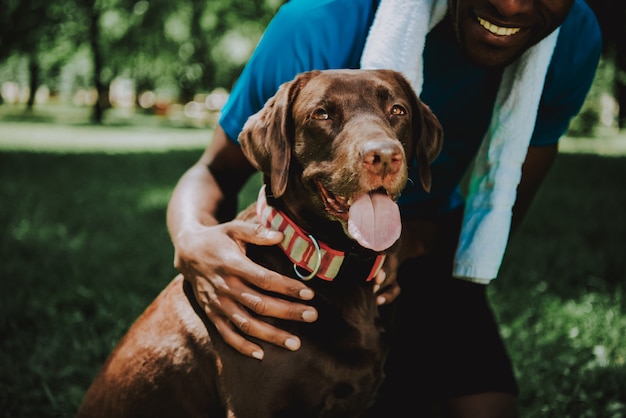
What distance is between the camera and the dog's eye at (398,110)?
7.70ft

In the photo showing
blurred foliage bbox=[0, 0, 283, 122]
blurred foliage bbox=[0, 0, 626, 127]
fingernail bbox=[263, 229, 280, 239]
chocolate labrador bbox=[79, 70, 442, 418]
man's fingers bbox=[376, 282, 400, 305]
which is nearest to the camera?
chocolate labrador bbox=[79, 70, 442, 418]

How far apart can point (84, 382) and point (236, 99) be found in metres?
1.78

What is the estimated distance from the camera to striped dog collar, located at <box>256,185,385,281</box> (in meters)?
2.21

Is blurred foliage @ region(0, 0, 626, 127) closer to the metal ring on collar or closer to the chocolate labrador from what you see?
the chocolate labrador

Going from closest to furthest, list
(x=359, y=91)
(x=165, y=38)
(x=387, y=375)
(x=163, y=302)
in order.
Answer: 1. (x=359, y=91)
2. (x=163, y=302)
3. (x=387, y=375)
4. (x=165, y=38)

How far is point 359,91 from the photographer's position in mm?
2289

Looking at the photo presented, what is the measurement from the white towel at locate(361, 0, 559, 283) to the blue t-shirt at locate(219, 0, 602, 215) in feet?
0.35

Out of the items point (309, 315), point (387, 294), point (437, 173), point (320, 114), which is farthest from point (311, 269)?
point (437, 173)

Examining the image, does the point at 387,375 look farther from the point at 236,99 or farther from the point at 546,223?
the point at 546,223

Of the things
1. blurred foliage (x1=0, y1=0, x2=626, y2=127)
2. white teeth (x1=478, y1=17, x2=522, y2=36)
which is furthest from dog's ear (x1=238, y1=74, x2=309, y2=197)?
blurred foliage (x1=0, y1=0, x2=626, y2=127)

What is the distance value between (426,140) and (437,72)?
0.56 m

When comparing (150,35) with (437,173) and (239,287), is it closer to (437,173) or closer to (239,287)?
(437,173)

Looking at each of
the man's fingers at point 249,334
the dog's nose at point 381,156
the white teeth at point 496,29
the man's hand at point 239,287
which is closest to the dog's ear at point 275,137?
the man's hand at point 239,287

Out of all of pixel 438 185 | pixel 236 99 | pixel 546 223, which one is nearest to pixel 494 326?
pixel 438 185
